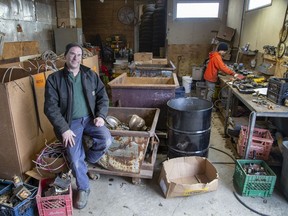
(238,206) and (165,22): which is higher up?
(165,22)

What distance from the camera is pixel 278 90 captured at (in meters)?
2.16

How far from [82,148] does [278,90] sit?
1875 mm

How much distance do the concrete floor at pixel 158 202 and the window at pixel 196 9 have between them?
16.9 ft

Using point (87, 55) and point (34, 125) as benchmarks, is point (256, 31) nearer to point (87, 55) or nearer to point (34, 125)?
point (87, 55)

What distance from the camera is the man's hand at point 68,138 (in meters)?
1.75

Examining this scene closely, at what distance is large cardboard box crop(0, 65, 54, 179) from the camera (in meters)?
1.76

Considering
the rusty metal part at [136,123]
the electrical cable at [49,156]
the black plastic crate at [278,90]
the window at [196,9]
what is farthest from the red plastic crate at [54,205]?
the window at [196,9]

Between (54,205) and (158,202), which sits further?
(158,202)

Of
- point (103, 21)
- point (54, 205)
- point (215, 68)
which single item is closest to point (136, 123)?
point (54, 205)

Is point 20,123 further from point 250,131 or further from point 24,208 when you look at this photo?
point 250,131

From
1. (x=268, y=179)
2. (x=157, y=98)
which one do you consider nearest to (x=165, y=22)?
(x=157, y=98)

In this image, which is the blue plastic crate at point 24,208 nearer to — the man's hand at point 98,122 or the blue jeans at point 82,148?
the blue jeans at point 82,148

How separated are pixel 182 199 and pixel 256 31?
140 inches

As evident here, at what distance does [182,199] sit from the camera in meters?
1.94
